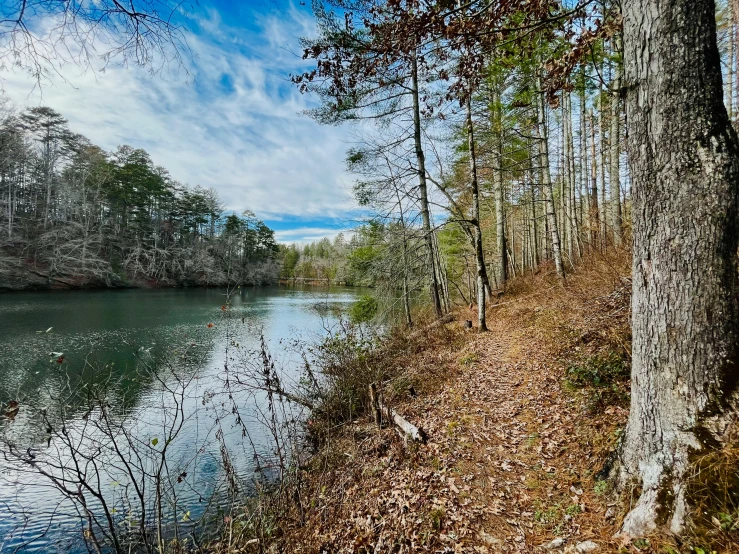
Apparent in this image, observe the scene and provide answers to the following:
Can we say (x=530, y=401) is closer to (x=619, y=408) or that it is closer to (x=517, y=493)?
(x=619, y=408)

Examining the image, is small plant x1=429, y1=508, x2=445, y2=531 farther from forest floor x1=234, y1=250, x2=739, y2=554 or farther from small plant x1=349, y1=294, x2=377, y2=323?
small plant x1=349, y1=294, x2=377, y2=323

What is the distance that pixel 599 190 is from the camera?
562 inches

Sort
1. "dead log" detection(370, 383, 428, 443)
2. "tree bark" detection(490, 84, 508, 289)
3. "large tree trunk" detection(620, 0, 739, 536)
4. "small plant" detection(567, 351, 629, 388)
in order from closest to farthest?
"large tree trunk" detection(620, 0, 739, 536)
"small plant" detection(567, 351, 629, 388)
"dead log" detection(370, 383, 428, 443)
"tree bark" detection(490, 84, 508, 289)

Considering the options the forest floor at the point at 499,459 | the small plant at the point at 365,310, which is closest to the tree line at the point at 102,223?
the small plant at the point at 365,310

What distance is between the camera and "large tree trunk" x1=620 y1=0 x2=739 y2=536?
1774mm

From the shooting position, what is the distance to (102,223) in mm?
39062

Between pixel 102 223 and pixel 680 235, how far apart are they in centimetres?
5074

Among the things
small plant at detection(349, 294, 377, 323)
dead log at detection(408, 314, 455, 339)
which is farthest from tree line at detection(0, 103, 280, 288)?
dead log at detection(408, 314, 455, 339)

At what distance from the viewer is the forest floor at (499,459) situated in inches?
100

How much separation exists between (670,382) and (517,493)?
1700 millimetres

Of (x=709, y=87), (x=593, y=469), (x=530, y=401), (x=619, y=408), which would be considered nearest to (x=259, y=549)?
(x=593, y=469)

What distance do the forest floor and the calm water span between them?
1.37m

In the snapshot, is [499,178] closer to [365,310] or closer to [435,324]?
[435,324]

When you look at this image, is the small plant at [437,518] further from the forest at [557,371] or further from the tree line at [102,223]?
the tree line at [102,223]
